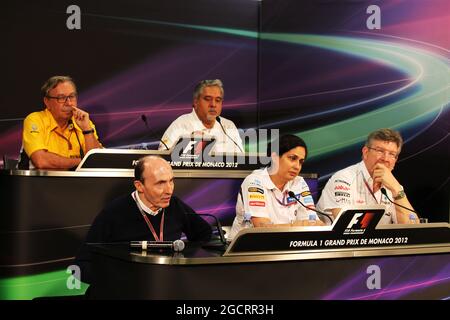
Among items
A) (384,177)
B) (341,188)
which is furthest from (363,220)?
(384,177)

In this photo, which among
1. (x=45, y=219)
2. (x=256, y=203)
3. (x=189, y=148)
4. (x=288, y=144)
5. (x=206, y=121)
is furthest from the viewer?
(x=206, y=121)

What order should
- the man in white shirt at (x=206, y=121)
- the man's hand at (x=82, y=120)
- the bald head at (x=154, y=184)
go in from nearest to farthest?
the bald head at (x=154, y=184), the man's hand at (x=82, y=120), the man in white shirt at (x=206, y=121)

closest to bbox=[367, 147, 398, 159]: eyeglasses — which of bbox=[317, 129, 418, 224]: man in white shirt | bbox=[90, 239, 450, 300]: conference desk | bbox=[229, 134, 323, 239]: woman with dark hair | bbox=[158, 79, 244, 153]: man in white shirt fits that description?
bbox=[317, 129, 418, 224]: man in white shirt

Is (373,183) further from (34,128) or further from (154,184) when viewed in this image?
(34,128)

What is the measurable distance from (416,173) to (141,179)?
313cm

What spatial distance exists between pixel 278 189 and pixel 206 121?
194 centimetres

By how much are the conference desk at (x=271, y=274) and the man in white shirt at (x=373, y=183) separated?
1.09m

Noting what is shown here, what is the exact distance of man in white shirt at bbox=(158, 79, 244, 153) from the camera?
603cm

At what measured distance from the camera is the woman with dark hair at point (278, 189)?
13.6 ft

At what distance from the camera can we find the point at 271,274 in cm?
296

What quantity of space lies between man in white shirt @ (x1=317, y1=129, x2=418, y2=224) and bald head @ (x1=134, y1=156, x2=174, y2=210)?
1.38 m

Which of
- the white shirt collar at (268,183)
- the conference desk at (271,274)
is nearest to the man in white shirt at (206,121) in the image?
the white shirt collar at (268,183)

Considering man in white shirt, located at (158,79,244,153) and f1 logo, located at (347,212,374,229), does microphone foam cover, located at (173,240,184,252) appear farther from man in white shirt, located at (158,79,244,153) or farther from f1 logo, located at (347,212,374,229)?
man in white shirt, located at (158,79,244,153)

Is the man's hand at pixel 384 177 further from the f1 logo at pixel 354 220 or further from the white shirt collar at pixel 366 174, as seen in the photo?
the f1 logo at pixel 354 220
